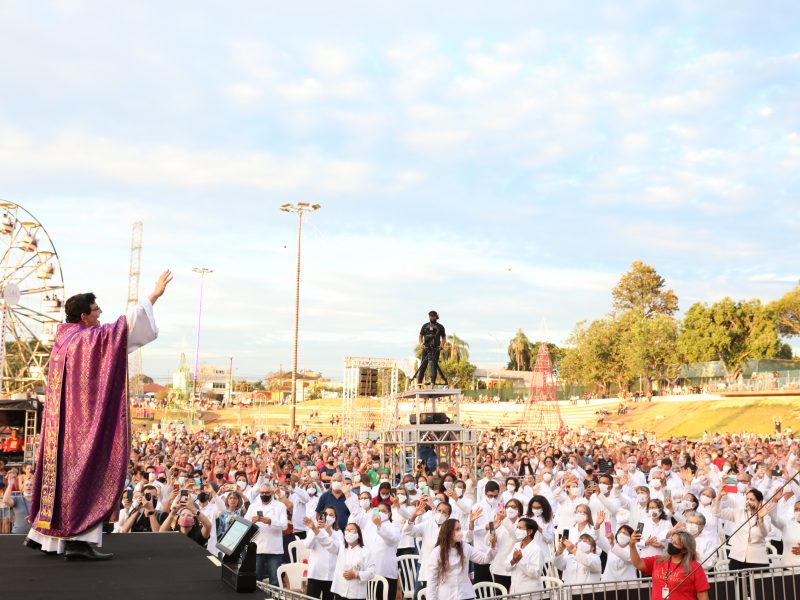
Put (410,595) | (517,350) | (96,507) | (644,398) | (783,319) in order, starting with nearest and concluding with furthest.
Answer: (96,507)
(410,595)
(644,398)
(783,319)
(517,350)

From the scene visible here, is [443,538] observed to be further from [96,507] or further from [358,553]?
[96,507]

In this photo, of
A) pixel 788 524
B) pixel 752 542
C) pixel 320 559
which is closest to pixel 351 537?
pixel 320 559

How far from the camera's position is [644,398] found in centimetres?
5694

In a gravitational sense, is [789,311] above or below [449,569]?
above

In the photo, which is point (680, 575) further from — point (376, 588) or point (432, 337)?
point (432, 337)

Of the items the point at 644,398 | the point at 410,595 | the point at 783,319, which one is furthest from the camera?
the point at 783,319

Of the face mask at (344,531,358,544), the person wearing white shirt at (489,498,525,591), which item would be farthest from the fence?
the face mask at (344,531,358,544)

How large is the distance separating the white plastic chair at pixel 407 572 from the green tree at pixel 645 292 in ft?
223

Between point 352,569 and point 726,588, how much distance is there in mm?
3433

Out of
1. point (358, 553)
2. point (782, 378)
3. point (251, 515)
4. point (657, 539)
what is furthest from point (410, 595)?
point (782, 378)

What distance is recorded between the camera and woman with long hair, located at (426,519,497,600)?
6820mm

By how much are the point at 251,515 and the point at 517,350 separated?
96.8 metres

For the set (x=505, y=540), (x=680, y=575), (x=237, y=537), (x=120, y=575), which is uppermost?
(x=237, y=537)

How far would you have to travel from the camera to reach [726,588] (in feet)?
22.7
